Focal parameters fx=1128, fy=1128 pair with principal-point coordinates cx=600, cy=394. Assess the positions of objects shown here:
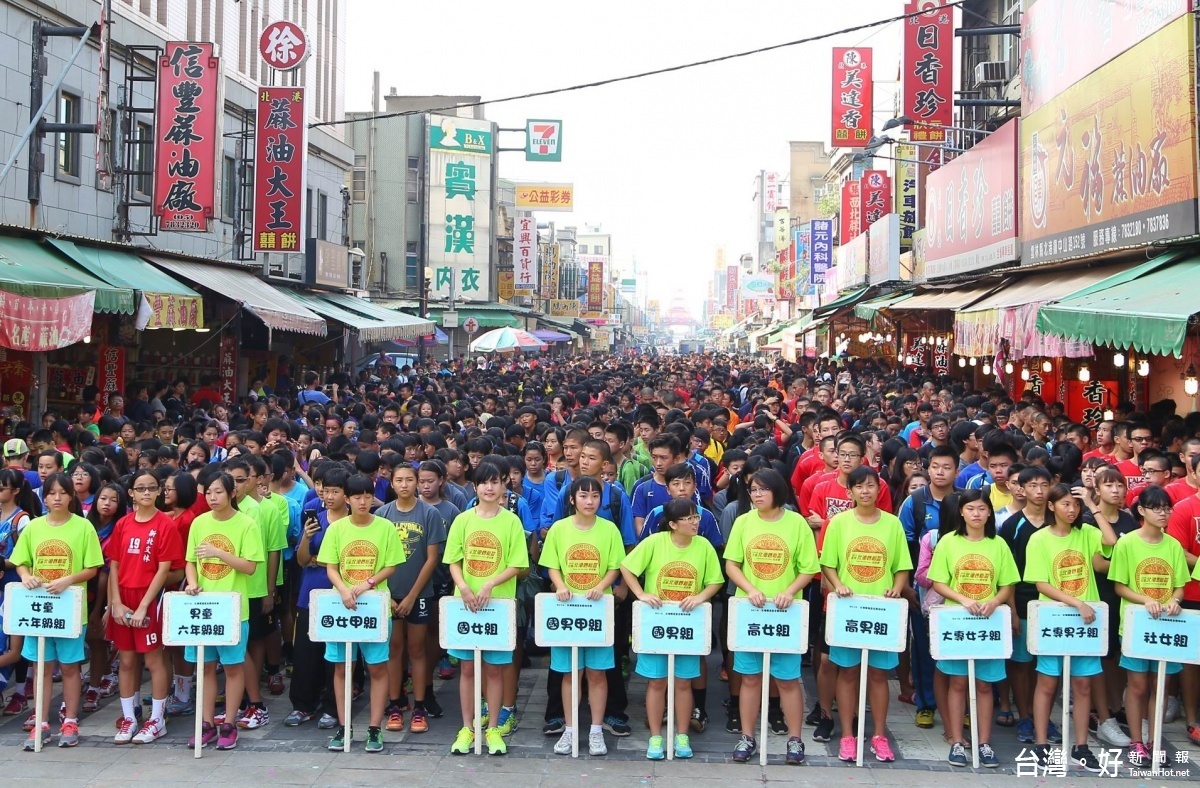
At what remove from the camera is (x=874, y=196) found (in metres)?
32.2

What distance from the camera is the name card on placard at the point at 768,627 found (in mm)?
6367

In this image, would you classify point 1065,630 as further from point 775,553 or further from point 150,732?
point 150,732

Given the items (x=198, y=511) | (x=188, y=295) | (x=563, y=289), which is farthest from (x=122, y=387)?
(x=563, y=289)

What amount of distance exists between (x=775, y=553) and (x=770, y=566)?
0.27ft

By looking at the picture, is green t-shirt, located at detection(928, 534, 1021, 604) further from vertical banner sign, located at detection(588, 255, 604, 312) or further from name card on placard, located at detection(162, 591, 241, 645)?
vertical banner sign, located at detection(588, 255, 604, 312)

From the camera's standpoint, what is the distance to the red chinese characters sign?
435 inches

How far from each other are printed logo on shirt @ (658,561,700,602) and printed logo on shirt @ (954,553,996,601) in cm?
150

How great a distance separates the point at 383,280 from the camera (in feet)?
149

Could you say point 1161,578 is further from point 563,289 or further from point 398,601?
point 563,289

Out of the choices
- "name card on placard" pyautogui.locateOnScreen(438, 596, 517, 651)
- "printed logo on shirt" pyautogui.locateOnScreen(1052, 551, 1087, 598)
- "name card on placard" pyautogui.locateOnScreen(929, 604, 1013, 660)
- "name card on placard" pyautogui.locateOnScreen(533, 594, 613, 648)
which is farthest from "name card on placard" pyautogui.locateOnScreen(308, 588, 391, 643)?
"printed logo on shirt" pyautogui.locateOnScreen(1052, 551, 1087, 598)

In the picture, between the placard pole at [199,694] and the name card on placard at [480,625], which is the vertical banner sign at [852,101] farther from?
the placard pole at [199,694]

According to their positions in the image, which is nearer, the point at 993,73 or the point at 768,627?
the point at 768,627

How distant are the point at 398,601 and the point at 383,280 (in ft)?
130

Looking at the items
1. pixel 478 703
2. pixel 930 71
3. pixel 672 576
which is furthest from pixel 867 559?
pixel 930 71
